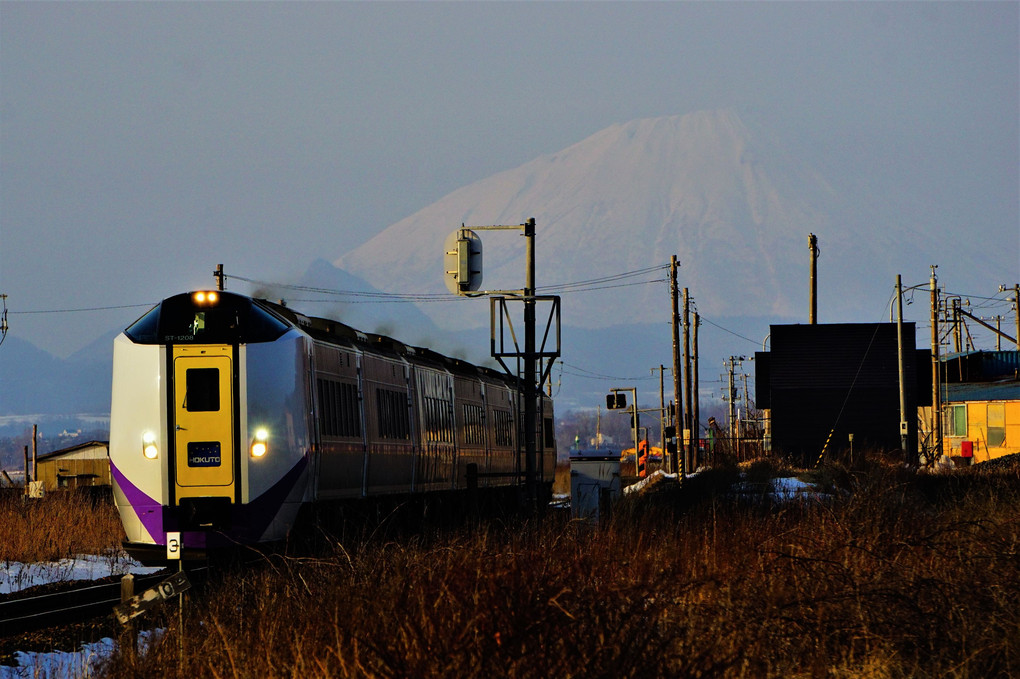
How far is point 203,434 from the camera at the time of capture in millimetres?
15359

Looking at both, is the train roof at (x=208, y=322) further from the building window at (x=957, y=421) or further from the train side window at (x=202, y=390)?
the building window at (x=957, y=421)

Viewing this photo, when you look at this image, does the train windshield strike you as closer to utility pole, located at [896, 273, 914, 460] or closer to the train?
the train

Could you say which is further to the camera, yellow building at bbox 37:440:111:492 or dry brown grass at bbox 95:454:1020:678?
yellow building at bbox 37:440:111:492

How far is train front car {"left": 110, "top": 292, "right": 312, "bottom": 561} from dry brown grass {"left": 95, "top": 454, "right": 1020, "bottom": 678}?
245 cm

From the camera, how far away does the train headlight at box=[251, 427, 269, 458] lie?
15.4 meters

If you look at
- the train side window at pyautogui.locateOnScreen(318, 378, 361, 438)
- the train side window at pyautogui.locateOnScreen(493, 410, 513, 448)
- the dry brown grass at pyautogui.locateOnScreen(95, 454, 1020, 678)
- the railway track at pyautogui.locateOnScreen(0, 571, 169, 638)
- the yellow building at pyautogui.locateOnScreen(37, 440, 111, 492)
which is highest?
the train side window at pyautogui.locateOnScreen(318, 378, 361, 438)

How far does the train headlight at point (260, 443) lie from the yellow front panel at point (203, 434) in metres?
0.23

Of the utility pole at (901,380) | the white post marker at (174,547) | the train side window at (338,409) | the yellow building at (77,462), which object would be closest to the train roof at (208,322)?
the train side window at (338,409)

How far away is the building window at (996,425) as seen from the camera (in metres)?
61.5

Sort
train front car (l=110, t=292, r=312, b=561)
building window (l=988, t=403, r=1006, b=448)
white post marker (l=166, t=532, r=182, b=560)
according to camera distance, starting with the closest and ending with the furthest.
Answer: white post marker (l=166, t=532, r=182, b=560), train front car (l=110, t=292, r=312, b=561), building window (l=988, t=403, r=1006, b=448)

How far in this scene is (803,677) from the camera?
26.9ft

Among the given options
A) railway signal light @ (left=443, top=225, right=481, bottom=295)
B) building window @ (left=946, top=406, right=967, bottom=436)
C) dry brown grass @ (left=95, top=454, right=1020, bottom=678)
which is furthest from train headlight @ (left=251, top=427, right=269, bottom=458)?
building window @ (left=946, top=406, right=967, bottom=436)

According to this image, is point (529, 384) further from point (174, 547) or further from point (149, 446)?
point (174, 547)

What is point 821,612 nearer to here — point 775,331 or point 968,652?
point 968,652
